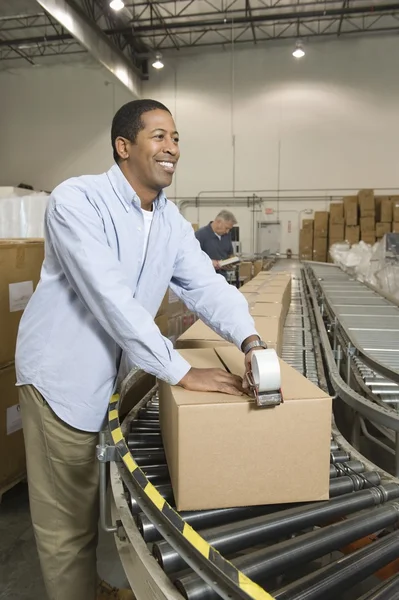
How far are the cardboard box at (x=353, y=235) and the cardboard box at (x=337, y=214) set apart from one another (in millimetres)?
202

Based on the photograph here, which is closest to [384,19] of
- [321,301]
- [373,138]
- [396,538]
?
[373,138]

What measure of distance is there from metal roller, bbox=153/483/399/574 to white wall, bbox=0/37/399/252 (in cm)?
856

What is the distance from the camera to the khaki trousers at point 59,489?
1.19 meters

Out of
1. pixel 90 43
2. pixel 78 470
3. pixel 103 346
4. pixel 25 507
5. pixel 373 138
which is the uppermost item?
pixel 90 43

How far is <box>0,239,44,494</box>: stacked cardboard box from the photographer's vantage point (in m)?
2.06

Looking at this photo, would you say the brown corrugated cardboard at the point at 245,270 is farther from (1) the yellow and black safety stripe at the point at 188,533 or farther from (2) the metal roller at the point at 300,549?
(2) the metal roller at the point at 300,549

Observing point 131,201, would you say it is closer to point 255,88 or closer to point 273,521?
point 273,521

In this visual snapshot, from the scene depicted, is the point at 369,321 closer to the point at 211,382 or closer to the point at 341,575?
the point at 211,382

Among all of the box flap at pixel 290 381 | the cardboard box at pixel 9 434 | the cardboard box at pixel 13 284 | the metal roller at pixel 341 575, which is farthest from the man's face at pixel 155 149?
the cardboard box at pixel 9 434

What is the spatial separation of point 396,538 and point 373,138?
903 centimetres

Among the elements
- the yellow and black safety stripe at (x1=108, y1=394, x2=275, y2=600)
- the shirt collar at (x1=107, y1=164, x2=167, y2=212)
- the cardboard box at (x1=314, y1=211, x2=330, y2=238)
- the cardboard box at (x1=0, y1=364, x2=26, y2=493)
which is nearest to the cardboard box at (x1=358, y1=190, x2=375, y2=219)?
the cardboard box at (x1=314, y1=211, x2=330, y2=238)

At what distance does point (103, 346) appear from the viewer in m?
1.13

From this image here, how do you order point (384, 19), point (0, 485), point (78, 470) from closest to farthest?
point (78, 470) < point (0, 485) < point (384, 19)

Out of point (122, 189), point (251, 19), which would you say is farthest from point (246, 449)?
point (251, 19)
